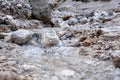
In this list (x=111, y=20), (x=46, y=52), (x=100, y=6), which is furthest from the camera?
(x=100, y=6)

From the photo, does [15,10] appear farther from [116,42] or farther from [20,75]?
[20,75]

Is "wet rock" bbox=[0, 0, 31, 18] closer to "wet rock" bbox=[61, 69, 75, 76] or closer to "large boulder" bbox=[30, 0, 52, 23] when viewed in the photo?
"large boulder" bbox=[30, 0, 52, 23]

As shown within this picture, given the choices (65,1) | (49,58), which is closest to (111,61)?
(49,58)

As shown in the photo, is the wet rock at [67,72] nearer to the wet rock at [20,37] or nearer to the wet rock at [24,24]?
the wet rock at [20,37]

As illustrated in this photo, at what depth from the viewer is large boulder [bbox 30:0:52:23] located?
493 centimetres

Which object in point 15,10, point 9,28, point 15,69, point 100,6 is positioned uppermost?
point 100,6

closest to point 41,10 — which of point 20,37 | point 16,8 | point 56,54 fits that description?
point 16,8

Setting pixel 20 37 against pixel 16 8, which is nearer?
pixel 20 37

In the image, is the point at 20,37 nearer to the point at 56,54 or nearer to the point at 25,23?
the point at 56,54

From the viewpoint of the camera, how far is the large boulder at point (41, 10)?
4930 millimetres

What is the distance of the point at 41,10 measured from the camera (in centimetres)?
495

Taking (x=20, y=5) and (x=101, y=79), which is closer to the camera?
(x=101, y=79)

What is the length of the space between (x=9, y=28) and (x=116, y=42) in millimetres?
1658

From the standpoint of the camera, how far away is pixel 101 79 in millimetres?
2316
